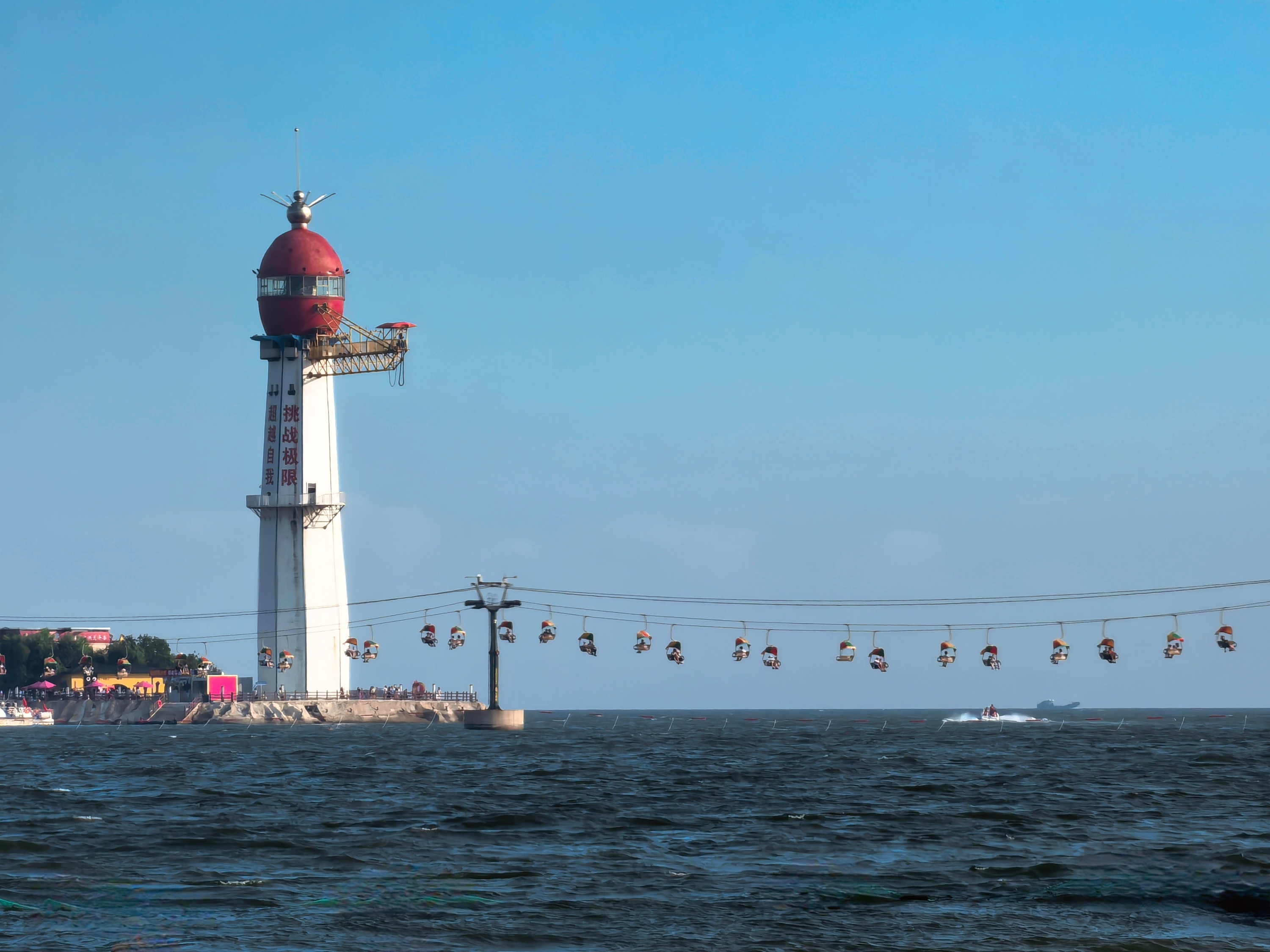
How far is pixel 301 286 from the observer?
15225 cm

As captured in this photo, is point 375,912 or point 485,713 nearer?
point 375,912

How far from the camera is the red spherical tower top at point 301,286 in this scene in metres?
150

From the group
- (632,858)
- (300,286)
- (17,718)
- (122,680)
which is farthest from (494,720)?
(632,858)

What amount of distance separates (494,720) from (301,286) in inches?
1943

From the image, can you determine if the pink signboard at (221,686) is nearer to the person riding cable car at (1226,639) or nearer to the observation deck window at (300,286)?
the observation deck window at (300,286)

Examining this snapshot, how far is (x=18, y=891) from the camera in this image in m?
29.4

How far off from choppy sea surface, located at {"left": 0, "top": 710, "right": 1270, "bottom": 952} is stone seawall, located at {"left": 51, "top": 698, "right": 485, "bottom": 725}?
7442cm

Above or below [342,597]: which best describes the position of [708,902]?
below

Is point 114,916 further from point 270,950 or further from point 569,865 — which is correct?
point 569,865

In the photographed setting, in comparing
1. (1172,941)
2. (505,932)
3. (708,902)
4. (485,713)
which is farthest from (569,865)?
(485,713)

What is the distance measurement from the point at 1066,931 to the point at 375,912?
12406mm

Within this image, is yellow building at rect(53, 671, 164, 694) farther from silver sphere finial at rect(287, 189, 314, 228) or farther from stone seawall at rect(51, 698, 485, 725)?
silver sphere finial at rect(287, 189, 314, 228)

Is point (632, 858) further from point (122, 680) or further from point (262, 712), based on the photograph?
point (122, 680)

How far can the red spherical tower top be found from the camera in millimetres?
150500
